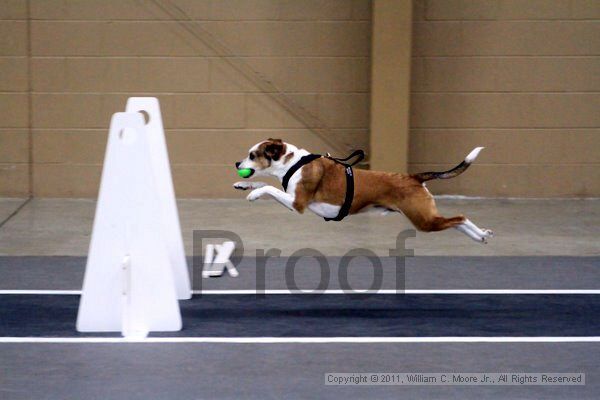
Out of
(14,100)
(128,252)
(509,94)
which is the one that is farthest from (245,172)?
(509,94)

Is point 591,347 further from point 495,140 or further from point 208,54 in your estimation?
point 208,54

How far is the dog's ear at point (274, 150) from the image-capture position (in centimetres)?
724

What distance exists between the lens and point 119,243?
6.70m

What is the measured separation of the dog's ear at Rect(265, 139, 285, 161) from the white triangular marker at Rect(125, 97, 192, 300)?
3.09 ft

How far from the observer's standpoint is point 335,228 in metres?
10.7

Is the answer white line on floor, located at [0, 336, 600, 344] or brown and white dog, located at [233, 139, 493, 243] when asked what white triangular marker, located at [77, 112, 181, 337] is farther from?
brown and white dog, located at [233, 139, 493, 243]

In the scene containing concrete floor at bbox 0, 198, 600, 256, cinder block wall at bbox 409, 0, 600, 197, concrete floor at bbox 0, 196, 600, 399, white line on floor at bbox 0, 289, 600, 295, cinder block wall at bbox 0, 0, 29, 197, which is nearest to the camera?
concrete floor at bbox 0, 196, 600, 399

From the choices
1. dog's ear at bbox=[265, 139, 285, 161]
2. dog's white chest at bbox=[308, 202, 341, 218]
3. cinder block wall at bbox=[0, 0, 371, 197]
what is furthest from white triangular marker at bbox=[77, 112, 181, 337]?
cinder block wall at bbox=[0, 0, 371, 197]

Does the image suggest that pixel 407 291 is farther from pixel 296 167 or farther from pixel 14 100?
pixel 14 100

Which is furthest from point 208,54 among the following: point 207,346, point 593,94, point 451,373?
point 451,373

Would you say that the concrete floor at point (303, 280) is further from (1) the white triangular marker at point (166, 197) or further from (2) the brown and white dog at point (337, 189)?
(2) the brown and white dog at point (337, 189)

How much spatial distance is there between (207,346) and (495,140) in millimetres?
6500

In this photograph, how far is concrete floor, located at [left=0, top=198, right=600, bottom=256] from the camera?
31.9 ft

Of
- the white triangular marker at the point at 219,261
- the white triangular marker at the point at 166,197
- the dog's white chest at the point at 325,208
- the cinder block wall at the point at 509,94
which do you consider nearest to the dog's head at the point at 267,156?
the dog's white chest at the point at 325,208
